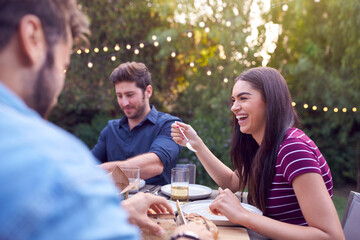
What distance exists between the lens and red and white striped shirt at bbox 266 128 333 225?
1424 millimetres

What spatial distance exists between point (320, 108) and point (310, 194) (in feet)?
16.2

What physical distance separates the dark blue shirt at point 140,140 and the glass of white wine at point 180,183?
873mm

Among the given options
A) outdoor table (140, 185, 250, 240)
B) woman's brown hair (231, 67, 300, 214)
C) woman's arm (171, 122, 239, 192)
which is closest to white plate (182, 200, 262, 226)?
outdoor table (140, 185, 250, 240)

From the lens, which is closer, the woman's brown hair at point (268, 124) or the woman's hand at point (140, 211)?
the woman's hand at point (140, 211)

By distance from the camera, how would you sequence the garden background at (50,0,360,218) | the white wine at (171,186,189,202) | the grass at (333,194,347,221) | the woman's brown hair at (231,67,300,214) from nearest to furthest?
the woman's brown hair at (231,67,300,214), the white wine at (171,186,189,202), the grass at (333,194,347,221), the garden background at (50,0,360,218)

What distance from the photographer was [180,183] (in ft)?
5.80

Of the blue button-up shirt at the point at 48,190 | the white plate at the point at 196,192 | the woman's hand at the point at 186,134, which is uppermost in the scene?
the blue button-up shirt at the point at 48,190

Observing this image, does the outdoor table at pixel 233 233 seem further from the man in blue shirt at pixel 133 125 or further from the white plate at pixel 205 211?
the man in blue shirt at pixel 133 125

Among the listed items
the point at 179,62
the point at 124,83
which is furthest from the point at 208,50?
the point at 124,83

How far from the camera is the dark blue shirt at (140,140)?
2729 mm

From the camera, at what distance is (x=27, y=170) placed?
1.41 ft

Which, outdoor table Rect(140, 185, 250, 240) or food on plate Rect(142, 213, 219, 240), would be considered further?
outdoor table Rect(140, 185, 250, 240)

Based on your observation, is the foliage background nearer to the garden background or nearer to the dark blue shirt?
the garden background

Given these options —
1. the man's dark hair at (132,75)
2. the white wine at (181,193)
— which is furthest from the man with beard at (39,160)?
the man's dark hair at (132,75)
